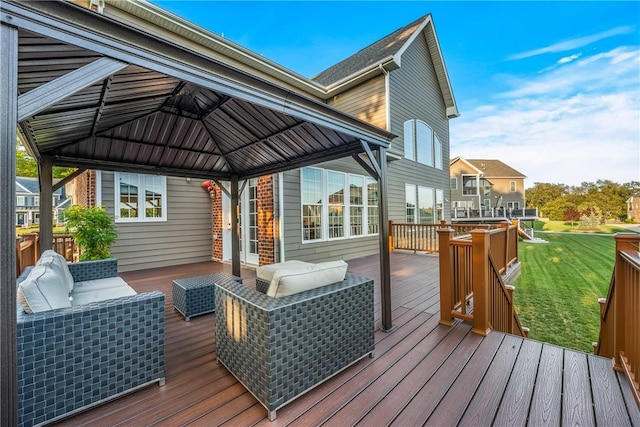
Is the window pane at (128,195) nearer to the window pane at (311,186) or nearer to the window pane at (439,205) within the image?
the window pane at (311,186)

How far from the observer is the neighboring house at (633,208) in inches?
1126

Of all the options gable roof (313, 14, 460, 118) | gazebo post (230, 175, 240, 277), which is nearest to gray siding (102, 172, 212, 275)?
gazebo post (230, 175, 240, 277)

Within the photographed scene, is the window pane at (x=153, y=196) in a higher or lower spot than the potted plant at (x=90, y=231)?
higher

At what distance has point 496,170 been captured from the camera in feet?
103

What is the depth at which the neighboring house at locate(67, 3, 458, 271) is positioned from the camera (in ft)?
20.8

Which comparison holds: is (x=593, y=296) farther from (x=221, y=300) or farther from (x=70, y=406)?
(x=70, y=406)

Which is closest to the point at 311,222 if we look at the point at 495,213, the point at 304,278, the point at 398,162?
the point at 398,162

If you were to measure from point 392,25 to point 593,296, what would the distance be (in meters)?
11.0

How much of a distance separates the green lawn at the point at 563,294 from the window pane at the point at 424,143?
5.35 meters

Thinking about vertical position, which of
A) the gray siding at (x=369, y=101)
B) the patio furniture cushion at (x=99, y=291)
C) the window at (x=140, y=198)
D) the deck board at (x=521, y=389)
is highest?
the gray siding at (x=369, y=101)

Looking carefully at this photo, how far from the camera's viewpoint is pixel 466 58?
1236cm

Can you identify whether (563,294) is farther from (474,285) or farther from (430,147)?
(430,147)

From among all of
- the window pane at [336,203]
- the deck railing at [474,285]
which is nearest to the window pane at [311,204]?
the window pane at [336,203]

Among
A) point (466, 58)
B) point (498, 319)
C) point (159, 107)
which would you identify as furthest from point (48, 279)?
point (466, 58)
